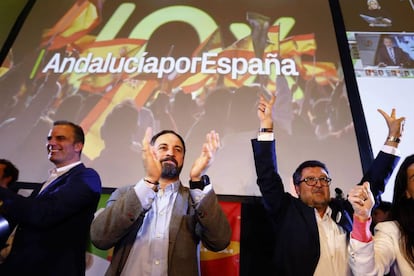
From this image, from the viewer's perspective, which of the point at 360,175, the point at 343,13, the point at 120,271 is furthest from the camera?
the point at 343,13

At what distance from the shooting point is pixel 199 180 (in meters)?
1.56

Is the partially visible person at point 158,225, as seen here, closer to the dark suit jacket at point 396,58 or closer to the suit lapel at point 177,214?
the suit lapel at point 177,214

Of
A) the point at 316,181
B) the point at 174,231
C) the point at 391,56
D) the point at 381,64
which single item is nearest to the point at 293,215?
the point at 316,181

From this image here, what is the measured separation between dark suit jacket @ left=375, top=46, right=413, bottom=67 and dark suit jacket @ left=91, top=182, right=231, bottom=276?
175 centimetres

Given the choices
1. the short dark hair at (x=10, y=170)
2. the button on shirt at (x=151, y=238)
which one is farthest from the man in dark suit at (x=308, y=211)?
the short dark hair at (x=10, y=170)

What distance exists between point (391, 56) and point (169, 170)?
1.86 metres

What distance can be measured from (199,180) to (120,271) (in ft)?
1.57

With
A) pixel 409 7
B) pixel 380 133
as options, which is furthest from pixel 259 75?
pixel 409 7

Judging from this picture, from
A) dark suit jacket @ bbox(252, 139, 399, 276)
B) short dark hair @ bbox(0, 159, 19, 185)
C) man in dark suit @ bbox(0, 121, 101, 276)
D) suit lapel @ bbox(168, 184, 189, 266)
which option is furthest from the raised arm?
short dark hair @ bbox(0, 159, 19, 185)

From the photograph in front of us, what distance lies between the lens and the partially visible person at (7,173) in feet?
7.16

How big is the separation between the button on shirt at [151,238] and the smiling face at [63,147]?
42cm

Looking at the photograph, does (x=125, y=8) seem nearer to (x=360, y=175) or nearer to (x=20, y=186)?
(x=20, y=186)

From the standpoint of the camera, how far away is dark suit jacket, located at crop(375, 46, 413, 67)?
2.56 m

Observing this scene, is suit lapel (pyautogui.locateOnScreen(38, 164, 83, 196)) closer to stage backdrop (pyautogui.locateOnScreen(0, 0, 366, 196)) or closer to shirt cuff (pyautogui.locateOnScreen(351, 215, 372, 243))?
stage backdrop (pyautogui.locateOnScreen(0, 0, 366, 196))
